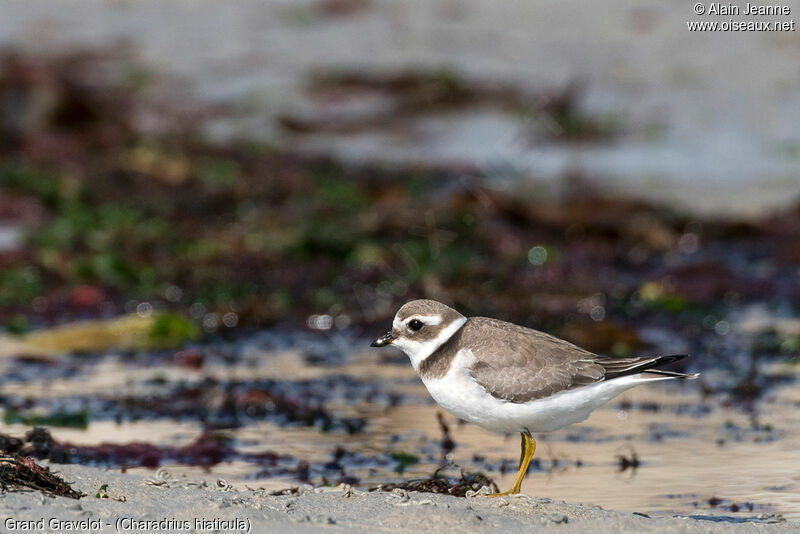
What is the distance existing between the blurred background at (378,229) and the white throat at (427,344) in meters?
1.11

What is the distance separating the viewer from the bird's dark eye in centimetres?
684

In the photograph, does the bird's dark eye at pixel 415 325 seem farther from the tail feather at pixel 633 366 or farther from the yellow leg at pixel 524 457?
the tail feather at pixel 633 366

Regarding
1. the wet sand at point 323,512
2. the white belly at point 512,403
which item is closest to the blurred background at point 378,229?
the white belly at point 512,403

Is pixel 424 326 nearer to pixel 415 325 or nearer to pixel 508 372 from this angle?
pixel 415 325

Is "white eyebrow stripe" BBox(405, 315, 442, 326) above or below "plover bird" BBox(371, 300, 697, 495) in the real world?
above

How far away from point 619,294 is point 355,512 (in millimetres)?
7544

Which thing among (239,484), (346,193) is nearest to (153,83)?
(346,193)

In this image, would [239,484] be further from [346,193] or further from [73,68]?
[73,68]

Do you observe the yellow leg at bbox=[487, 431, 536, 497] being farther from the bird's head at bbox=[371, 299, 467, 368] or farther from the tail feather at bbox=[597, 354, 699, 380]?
the bird's head at bbox=[371, 299, 467, 368]

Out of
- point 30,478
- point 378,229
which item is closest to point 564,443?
point 30,478

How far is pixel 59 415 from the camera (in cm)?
899

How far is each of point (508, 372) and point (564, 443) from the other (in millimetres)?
2269

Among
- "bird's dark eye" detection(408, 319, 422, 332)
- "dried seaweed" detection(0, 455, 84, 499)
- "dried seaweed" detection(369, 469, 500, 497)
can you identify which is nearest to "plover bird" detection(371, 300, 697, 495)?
"bird's dark eye" detection(408, 319, 422, 332)

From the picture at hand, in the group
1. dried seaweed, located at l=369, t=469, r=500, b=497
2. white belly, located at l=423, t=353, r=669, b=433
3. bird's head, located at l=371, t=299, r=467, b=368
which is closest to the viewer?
white belly, located at l=423, t=353, r=669, b=433
